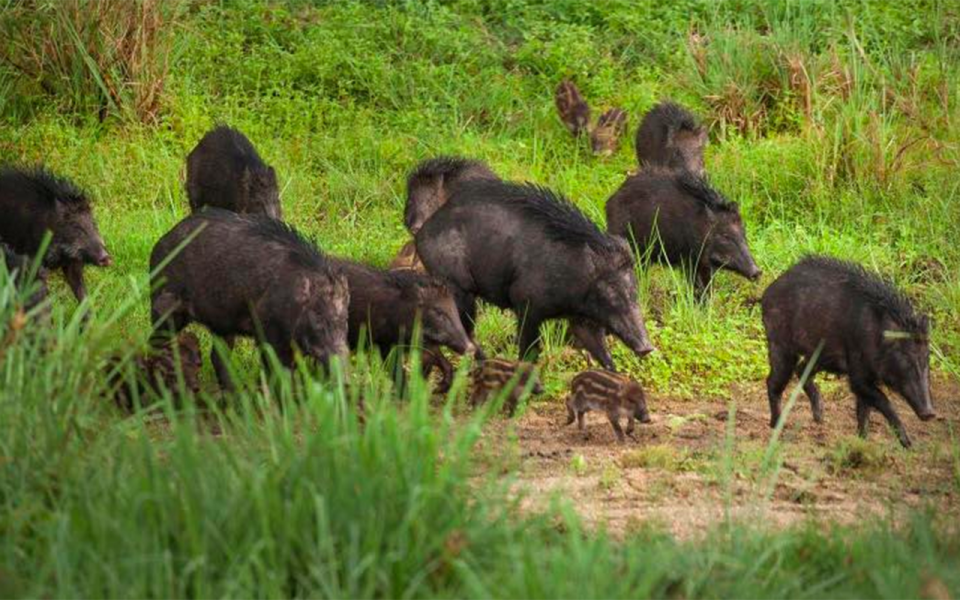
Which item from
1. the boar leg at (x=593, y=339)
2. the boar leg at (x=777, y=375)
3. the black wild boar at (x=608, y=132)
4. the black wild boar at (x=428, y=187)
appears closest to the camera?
the boar leg at (x=777, y=375)

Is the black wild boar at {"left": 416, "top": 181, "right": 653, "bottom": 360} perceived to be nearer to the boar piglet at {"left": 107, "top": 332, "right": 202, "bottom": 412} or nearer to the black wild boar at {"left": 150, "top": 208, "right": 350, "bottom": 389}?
the black wild boar at {"left": 150, "top": 208, "right": 350, "bottom": 389}

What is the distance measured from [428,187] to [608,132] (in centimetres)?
273

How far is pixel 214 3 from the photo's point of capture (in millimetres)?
15180

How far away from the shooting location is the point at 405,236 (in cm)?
1145

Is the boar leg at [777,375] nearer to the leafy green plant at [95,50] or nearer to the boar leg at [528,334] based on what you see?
the boar leg at [528,334]

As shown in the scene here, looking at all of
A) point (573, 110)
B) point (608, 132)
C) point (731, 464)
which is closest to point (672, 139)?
point (608, 132)

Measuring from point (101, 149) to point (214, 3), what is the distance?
3076mm

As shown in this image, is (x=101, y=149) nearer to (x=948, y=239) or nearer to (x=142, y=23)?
(x=142, y=23)

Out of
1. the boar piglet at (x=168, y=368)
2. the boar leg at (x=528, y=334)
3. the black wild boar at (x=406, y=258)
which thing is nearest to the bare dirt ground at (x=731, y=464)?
the boar leg at (x=528, y=334)

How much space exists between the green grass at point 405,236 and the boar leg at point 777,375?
0.59 metres

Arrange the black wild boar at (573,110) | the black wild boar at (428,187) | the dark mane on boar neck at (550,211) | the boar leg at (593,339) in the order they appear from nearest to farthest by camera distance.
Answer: the dark mane on boar neck at (550,211) → the boar leg at (593,339) → the black wild boar at (428,187) → the black wild boar at (573,110)

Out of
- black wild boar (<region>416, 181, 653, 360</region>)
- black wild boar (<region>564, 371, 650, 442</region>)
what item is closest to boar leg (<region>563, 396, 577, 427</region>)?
black wild boar (<region>564, 371, 650, 442</region>)

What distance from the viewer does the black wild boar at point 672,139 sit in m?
11.9

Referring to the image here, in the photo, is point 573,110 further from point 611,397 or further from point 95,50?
point 611,397
